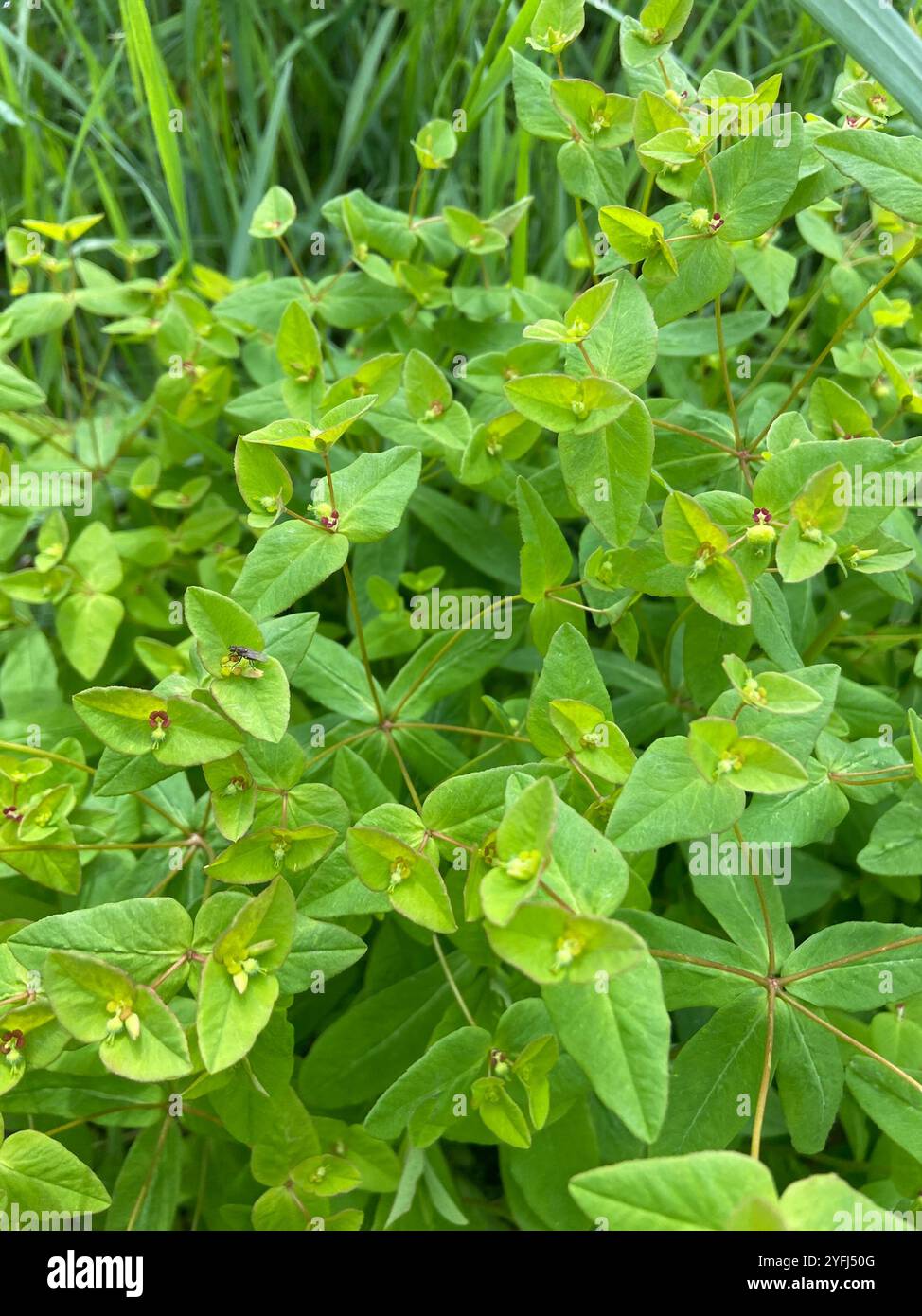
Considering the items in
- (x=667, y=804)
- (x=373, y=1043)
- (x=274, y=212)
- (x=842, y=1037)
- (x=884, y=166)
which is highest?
(x=884, y=166)

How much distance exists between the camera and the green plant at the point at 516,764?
1.08 metres

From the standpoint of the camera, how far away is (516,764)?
4.54 ft

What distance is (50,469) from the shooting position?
1.91 metres

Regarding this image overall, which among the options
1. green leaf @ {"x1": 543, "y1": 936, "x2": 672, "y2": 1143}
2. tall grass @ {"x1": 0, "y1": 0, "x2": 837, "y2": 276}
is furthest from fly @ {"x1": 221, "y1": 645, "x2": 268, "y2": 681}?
tall grass @ {"x1": 0, "y1": 0, "x2": 837, "y2": 276}

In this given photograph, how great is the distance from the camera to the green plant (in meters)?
1.08

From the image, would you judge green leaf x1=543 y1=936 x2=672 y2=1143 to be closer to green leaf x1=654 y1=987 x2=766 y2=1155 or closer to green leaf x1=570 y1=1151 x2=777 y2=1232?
green leaf x1=570 y1=1151 x2=777 y2=1232

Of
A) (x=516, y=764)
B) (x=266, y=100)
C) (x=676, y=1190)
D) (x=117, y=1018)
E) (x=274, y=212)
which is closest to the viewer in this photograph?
(x=676, y=1190)

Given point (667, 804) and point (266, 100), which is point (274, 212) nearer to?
point (266, 100)

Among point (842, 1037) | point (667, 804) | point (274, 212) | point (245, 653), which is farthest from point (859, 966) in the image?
point (274, 212)

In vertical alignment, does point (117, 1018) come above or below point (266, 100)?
below

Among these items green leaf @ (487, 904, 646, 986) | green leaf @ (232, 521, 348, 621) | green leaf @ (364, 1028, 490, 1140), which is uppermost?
green leaf @ (232, 521, 348, 621)

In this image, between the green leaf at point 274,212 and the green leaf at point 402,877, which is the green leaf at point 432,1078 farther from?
the green leaf at point 274,212
